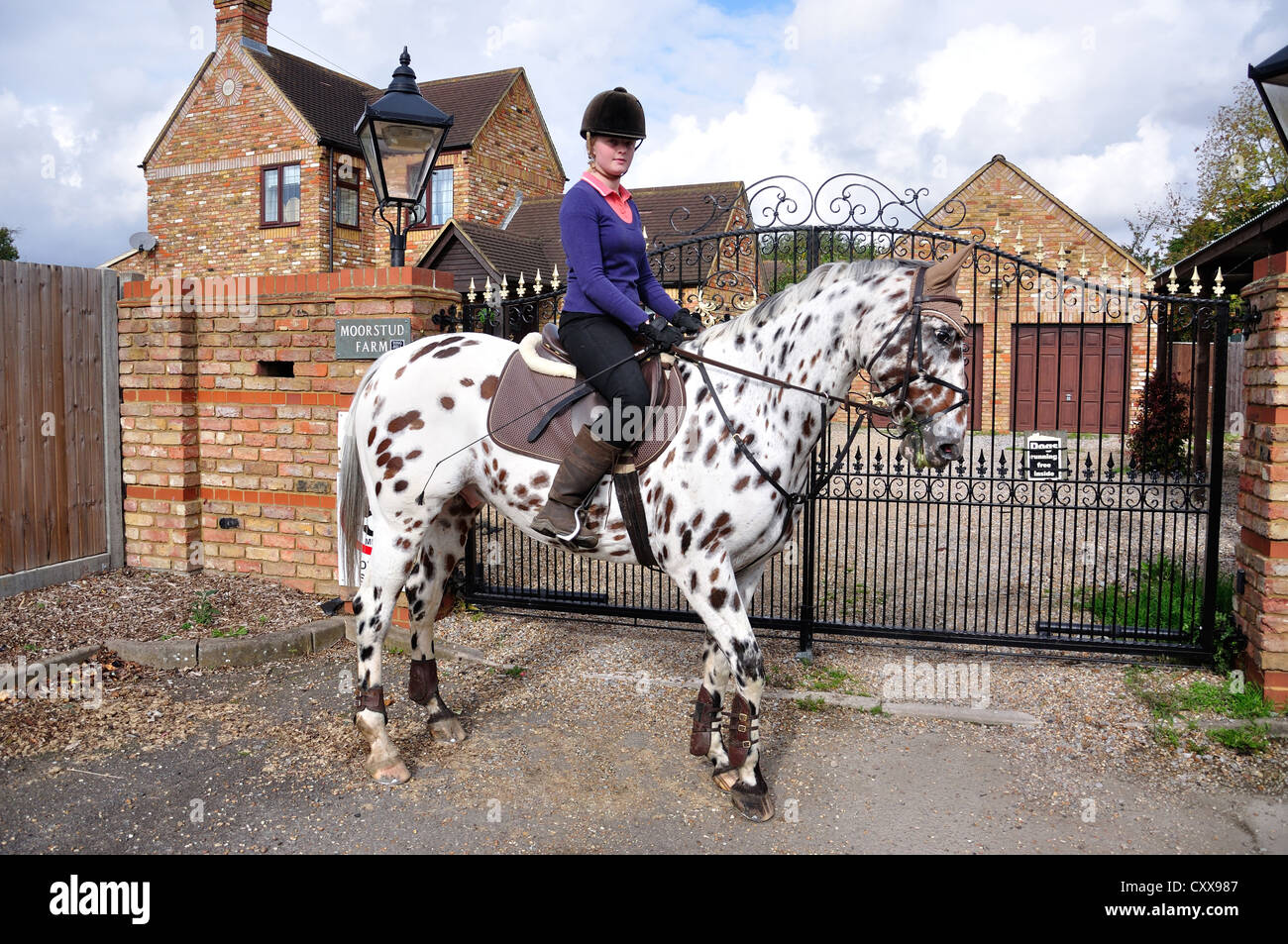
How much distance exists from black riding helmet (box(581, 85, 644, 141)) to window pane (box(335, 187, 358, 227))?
2153 centimetres

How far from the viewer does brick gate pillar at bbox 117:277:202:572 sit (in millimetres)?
6543

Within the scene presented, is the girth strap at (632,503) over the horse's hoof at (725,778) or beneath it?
over

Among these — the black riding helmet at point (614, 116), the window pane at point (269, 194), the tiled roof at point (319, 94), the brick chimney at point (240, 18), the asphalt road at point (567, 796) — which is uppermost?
the brick chimney at point (240, 18)

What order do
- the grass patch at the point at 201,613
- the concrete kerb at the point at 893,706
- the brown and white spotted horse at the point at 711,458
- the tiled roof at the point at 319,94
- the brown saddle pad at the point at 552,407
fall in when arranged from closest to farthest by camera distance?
the brown and white spotted horse at the point at 711,458
the brown saddle pad at the point at 552,407
the concrete kerb at the point at 893,706
the grass patch at the point at 201,613
the tiled roof at the point at 319,94

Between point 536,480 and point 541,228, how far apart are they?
19757 millimetres

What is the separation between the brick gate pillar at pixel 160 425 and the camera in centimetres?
654

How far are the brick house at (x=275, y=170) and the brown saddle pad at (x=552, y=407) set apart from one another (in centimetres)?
2084

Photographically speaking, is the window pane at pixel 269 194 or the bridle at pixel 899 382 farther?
the window pane at pixel 269 194

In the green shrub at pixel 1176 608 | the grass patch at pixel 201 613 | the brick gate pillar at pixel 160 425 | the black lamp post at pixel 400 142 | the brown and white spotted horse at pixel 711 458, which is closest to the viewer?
the brown and white spotted horse at pixel 711 458

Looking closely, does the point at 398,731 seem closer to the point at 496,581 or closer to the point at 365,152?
the point at 496,581

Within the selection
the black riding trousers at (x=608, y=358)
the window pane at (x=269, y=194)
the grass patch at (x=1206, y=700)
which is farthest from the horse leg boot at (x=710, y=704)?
the window pane at (x=269, y=194)

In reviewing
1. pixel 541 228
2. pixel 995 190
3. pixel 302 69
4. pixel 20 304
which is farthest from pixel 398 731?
pixel 302 69

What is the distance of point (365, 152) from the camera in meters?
5.82

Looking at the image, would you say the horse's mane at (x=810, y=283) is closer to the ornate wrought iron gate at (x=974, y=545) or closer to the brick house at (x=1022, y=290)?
the ornate wrought iron gate at (x=974, y=545)
